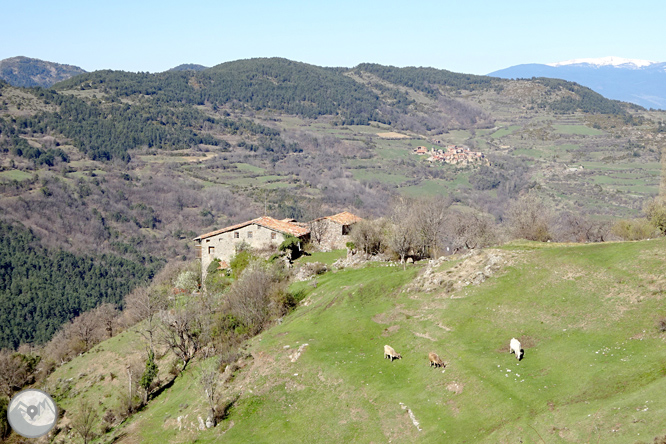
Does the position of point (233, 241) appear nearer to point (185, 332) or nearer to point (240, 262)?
point (240, 262)

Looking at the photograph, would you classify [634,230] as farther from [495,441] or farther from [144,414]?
[144,414]

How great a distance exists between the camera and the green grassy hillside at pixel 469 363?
21078mm

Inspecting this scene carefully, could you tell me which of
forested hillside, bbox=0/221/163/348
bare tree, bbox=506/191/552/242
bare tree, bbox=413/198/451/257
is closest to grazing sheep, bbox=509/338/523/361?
bare tree, bbox=413/198/451/257

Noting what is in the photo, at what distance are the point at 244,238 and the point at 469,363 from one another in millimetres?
43146

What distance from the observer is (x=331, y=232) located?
220ft

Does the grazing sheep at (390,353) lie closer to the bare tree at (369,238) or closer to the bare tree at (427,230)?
the bare tree at (427,230)

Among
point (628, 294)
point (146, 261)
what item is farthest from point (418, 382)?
point (146, 261)

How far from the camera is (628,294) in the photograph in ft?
94.5

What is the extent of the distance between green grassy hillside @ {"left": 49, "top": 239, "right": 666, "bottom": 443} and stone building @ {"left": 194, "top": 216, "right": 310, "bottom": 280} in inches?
995

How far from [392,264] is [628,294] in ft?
73.3

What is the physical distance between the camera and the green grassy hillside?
21.1m

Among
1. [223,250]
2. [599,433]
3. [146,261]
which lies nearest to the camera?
[599,433]

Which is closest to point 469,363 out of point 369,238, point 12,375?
point 369,238

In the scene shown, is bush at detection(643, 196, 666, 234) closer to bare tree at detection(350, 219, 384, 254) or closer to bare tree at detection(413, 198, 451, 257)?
bare tree at detection(413, 198, 451, 257)
